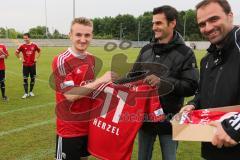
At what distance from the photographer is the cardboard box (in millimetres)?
2316

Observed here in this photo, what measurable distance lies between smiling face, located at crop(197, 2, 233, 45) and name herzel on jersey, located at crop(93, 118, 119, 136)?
134 cm

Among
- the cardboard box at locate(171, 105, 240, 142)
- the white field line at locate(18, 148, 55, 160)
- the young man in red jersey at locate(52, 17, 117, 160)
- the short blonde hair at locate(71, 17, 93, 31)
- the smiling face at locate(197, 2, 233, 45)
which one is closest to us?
the cardboard box at locate(171, 105, 240, 142)

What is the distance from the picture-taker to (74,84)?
347 cm

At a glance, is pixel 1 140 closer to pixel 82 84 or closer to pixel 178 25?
pixel 82 84

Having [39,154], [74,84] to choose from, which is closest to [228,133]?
[74,84]

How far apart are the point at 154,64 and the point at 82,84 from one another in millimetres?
771

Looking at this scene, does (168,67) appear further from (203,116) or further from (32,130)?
(32,130)

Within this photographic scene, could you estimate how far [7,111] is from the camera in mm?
9211

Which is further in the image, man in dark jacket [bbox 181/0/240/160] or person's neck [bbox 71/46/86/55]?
person's neck [bbox 71/46/86/55]

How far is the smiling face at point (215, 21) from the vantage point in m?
2.59

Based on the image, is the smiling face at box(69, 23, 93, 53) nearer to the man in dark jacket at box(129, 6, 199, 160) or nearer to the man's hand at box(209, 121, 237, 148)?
the man in dark jacket at box(129, 6, 199, 160)

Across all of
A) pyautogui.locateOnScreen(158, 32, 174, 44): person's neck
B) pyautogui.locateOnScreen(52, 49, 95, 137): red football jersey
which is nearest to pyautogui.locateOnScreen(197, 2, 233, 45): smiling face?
pyautogui.locateOnScreen(158, 32, 174, 44): person's neck

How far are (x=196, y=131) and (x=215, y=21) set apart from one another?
2.74ft

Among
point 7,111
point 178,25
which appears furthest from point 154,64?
point 7,111
